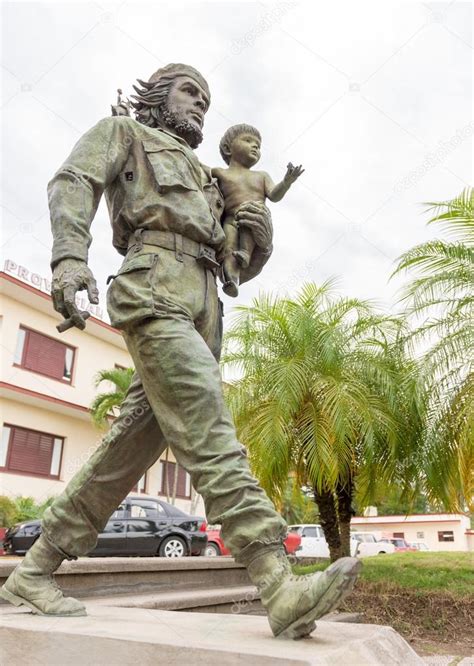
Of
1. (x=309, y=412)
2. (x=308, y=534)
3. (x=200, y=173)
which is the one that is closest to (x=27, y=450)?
(x=308, y=534)

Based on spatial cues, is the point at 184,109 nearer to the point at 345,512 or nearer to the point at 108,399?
the point at 345,512

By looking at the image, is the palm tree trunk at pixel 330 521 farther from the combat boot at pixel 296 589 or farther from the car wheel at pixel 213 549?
the combat boot at pixel 296 589

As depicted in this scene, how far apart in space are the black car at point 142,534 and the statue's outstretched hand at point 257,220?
27.9 feet

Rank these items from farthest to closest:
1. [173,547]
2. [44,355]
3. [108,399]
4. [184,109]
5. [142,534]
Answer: [44,355] → [108,399] → [173,547] → [142,534] → [184,109]

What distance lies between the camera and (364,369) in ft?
28.8

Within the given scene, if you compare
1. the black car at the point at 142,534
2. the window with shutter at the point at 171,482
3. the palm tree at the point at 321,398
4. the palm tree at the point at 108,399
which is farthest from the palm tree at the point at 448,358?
the window with shutter at the point at 171,482

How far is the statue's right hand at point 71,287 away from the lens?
219 centimetres

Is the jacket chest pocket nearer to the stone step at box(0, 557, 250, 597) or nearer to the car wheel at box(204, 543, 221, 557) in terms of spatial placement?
the stone step at box(0, 557, 250, 597)

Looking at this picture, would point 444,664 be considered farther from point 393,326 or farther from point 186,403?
point 393,326

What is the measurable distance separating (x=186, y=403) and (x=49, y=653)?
0.92 meters

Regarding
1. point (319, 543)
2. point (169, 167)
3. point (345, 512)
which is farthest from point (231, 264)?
point (319, 543)

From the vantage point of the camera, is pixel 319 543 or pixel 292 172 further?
pixel 319 543

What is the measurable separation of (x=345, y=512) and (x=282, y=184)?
760cm

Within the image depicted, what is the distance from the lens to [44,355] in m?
21.3
